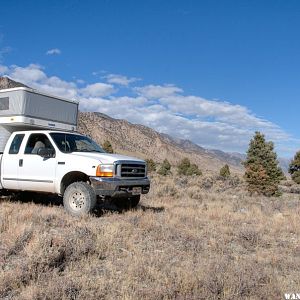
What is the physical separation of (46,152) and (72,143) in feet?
2.77

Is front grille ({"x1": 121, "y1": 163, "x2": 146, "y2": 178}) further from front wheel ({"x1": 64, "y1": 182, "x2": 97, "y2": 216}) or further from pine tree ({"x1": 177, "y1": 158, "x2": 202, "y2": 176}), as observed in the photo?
pine tree ({"x1": 177, "y1": 158, "x2": 202, "y2": 176})

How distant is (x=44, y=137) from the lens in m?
11.1

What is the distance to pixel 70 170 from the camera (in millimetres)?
10203

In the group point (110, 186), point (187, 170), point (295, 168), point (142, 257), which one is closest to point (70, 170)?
point (110, 186)

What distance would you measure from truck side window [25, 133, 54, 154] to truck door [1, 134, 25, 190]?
31 centimetres

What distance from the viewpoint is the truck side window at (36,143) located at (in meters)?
11.0

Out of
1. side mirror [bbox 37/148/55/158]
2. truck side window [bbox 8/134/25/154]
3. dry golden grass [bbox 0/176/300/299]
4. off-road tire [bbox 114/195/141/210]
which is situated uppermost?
truck side window [bbox 8/134/25/154]

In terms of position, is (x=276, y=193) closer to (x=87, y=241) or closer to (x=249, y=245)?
(x=249, y=245)

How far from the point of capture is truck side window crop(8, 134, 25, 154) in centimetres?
1134

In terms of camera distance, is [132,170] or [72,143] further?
[72,143]

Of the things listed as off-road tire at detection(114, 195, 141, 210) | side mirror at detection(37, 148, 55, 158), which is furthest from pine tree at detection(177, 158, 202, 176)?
side mirror at detection(37, 148, 55, 158)

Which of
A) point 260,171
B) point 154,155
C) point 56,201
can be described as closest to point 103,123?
point 154,155

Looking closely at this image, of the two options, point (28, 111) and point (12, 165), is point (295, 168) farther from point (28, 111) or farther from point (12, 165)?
point (12, 165)

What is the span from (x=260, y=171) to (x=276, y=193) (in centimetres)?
159
